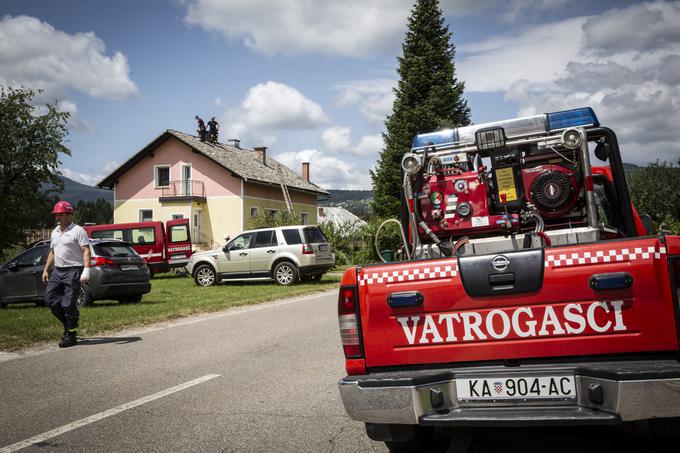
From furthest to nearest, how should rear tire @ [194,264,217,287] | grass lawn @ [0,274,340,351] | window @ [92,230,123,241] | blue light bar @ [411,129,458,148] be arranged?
window @ [92,230,123,241] < rear tire @ [194,264,217,287] < grass lawn @ [0,274,340,351] < blue light bar @ [411,129,458,148]

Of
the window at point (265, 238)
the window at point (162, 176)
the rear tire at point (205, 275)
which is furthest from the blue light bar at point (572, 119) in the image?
the window at point (162, 176)

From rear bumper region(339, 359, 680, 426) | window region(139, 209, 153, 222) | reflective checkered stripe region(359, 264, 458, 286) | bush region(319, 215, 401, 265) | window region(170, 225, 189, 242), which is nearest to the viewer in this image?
rear bumper region(339, 359, 680, 426)

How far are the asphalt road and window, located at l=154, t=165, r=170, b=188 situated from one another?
3617cm

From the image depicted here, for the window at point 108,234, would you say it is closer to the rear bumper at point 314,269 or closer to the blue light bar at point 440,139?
the rear bumper at point 314,269

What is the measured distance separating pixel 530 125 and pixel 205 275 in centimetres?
1687

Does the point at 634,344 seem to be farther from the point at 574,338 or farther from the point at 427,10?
the point at 427,10

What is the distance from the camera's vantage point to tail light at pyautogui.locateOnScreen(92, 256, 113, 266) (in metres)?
13.8

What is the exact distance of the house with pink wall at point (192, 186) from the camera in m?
42.4

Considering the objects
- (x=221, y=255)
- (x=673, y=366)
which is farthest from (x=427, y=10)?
(x=673, y=366)

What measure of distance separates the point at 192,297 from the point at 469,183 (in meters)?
12.4

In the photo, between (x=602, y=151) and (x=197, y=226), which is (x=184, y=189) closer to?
(x=197, y=226)

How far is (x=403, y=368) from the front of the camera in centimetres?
351

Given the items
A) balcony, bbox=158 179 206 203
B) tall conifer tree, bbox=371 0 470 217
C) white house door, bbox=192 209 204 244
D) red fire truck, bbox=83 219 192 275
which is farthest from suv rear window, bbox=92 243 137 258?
balcony, bbox=158 179 206 203

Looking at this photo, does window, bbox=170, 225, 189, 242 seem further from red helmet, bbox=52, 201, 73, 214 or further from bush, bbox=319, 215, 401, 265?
red helmet, bbox=52, 201, 73, 214
